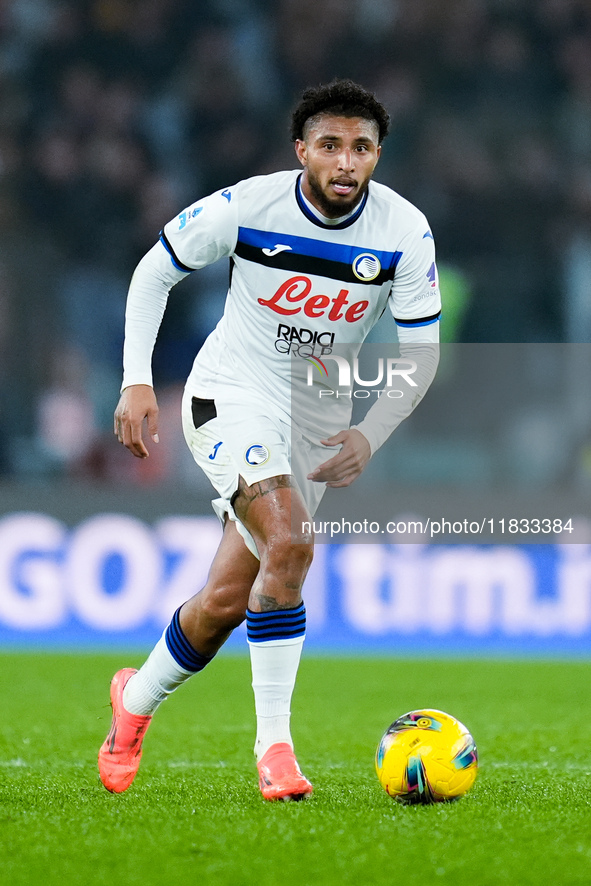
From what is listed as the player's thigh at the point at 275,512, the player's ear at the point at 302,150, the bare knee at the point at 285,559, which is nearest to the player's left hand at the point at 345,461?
the player's thigh at the point at 275,512

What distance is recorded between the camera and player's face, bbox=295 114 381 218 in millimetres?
3723

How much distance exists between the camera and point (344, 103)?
3.75 metres

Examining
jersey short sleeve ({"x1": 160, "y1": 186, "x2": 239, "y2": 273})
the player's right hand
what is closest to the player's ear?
jersey short sleeve ({"x1": 160, "y1": 186, "x2": 239, "y2": 273})

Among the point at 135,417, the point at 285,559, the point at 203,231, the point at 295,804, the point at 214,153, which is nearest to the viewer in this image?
the point at 295,804

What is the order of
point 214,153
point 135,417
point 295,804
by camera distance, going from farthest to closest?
point 214,153 < point 135,417 < point 295,804

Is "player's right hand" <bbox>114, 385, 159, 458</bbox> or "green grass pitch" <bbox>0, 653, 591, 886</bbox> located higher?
"player's right hand" <bbox>114, 385, 159, 458</bbox>

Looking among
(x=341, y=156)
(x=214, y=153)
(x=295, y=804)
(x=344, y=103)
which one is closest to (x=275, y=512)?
(x=295, y=804)

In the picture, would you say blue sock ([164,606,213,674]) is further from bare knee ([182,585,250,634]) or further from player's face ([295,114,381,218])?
player's face ([295,114,381,218])

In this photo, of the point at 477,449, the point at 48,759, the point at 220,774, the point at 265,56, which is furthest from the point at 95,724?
the point at 265,56

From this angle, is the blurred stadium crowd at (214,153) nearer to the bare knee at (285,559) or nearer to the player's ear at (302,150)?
the player's ear at (302,150)

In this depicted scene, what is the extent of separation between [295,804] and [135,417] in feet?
4.06

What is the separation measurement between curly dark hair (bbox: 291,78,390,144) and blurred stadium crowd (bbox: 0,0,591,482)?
5766 mm

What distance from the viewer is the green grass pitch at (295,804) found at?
2.68m

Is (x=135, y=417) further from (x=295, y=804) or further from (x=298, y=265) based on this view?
(x=295, y=804)
